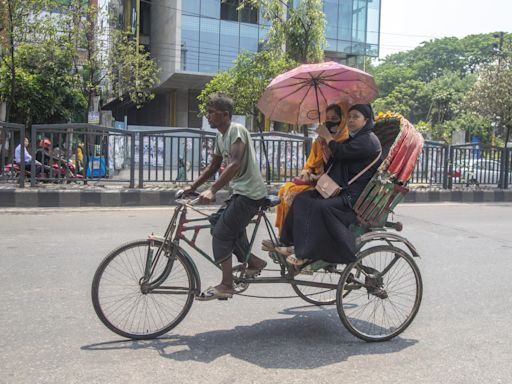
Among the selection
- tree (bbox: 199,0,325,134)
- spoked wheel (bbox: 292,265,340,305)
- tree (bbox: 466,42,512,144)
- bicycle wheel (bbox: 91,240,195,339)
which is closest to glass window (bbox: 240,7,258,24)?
tree (bbox: 199,0,325,134)

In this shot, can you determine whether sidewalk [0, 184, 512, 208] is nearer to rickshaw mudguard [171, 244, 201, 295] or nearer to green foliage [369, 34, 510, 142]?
rickshaw mudguard [171, 244, 201, 295]

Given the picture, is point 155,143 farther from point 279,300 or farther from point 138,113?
point 138,113

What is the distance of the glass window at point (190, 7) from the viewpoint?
31.2m

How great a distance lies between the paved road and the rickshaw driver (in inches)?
19.7

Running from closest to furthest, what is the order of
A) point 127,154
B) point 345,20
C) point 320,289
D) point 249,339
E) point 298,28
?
point 249,339, point 320,289, point 127,154, point 298,28, point 345,20

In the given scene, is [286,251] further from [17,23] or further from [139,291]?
[17,23]

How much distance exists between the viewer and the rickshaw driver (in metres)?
3.87

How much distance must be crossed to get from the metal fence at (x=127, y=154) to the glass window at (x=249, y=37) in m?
20.7

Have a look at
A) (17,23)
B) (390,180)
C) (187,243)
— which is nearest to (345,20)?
(17,23)

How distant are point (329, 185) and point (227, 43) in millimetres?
29715

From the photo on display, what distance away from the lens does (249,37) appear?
3294cm

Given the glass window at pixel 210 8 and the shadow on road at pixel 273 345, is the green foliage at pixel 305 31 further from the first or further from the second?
the glass window at pixel 210 8

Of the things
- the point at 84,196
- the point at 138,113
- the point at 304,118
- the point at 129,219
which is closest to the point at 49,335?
the point at 304,118

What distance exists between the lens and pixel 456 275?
606 cm
